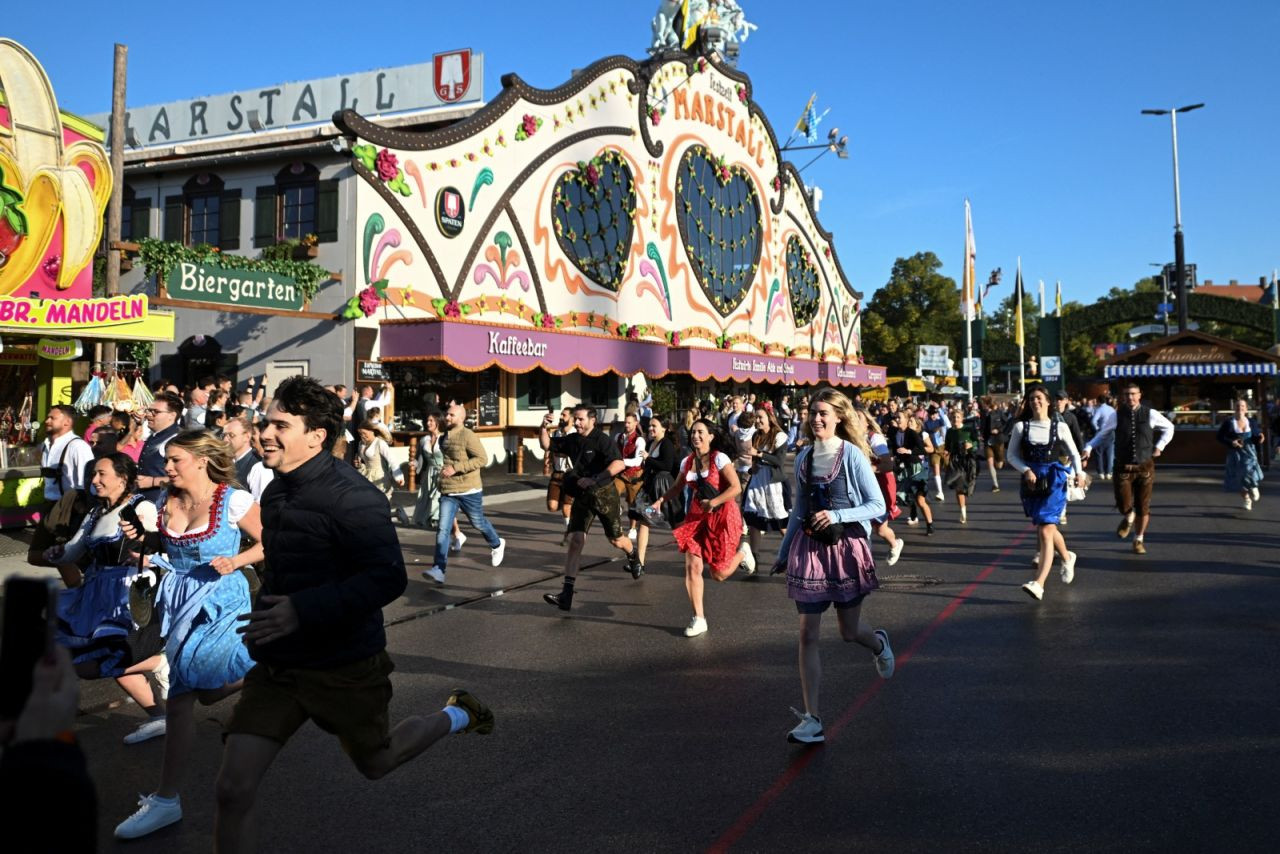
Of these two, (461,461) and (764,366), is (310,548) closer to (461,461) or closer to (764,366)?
(461,461)

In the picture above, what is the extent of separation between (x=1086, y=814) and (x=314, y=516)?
3257mm

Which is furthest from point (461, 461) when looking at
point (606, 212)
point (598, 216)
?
point (606, 212)

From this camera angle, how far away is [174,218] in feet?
74.5

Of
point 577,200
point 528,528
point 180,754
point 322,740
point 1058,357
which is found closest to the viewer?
point 180,754

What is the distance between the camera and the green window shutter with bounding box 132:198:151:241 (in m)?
23.0

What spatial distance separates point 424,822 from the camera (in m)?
4.31

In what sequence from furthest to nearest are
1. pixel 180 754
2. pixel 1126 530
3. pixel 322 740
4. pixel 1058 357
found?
pixel 1058 357, pixel 1126 530, pixel 322 740, pixel 180 754

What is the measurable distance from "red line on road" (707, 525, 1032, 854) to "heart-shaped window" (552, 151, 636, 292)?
60.6 ft

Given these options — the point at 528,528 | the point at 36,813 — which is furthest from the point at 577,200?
the point at 36,813

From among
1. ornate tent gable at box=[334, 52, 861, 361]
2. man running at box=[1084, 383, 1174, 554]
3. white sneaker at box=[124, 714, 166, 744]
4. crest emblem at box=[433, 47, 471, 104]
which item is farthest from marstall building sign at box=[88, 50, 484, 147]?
white sneaker at box=[124, 714, 166, 744]

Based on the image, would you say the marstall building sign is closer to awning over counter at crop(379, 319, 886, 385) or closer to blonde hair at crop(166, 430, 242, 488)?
awning over counter at crop(379, 319, 886, 385)

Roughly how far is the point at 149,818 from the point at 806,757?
288 cm

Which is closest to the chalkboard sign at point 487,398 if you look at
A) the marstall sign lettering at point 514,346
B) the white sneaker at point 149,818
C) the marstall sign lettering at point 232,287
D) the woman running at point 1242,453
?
the marstall sign lettering at point 514,346

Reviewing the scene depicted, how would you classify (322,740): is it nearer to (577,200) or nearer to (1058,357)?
(577,200)
